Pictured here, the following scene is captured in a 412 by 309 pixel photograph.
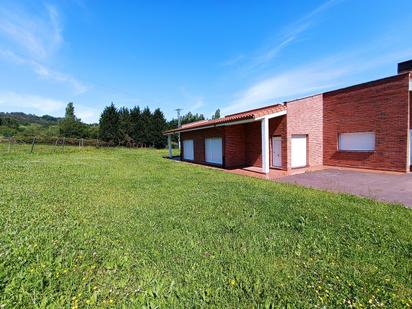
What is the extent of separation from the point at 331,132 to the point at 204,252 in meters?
12.6

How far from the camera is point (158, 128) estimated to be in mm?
46094

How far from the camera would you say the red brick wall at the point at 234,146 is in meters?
13.7

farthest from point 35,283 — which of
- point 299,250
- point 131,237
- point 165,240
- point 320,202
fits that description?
point 320,202

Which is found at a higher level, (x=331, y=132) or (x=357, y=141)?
(x=331, y=132)

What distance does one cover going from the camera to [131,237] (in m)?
3.80

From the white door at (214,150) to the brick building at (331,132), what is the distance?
7 cm

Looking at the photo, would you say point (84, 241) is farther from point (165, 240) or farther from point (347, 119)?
point (347, 119)

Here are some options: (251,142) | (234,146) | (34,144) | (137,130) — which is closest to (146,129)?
(137,130)

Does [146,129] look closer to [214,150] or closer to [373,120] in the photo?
[214,150]

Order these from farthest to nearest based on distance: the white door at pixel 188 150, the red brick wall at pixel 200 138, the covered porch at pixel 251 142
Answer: the white door at pixel 188 150 < the red brick wall at pixel 200 138 < the covered porch at pixel 251 142

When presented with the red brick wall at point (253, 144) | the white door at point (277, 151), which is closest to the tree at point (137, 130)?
the red brick wall at point (253, 144)

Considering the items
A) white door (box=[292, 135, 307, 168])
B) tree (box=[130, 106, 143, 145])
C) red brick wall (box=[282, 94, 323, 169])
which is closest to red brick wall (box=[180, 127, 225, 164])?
red brick wall (box=[282, 94, 323, 169])

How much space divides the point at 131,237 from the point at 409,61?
61.7ft

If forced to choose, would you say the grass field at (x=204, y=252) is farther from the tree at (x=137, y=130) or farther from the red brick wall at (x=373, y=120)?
the tree at (x=137, y=130)
